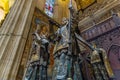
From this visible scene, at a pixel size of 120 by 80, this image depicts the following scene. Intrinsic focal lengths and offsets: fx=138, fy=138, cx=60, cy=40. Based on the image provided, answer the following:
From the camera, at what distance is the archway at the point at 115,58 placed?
241 centimetres

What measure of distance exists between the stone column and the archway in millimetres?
1947

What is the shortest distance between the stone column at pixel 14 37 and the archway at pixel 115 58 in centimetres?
195

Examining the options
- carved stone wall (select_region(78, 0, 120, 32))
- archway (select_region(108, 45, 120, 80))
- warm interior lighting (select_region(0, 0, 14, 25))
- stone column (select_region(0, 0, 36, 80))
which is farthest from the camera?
warm interior lighting (select_region(0, 0, 14, 25))

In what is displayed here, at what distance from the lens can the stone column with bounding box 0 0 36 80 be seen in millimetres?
2882

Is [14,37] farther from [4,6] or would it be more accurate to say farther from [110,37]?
[4,6]

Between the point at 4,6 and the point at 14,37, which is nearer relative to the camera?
the point at 14,37

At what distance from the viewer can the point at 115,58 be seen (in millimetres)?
2557

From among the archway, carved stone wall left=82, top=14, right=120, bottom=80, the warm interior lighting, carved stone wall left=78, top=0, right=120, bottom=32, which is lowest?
the archway

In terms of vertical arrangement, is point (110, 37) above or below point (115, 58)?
above

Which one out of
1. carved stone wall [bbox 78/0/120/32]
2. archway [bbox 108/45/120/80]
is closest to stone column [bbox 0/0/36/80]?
carved stone wall [bbox 78/0/120/32]

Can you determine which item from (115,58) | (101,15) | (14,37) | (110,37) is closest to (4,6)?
(14,37)

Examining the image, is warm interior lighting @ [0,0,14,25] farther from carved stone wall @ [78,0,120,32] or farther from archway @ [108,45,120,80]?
archway @ [108,45,120,80]

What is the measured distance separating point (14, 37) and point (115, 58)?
2403 mm

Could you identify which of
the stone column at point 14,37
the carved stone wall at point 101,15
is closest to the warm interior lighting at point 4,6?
the stone column at point 14,37
